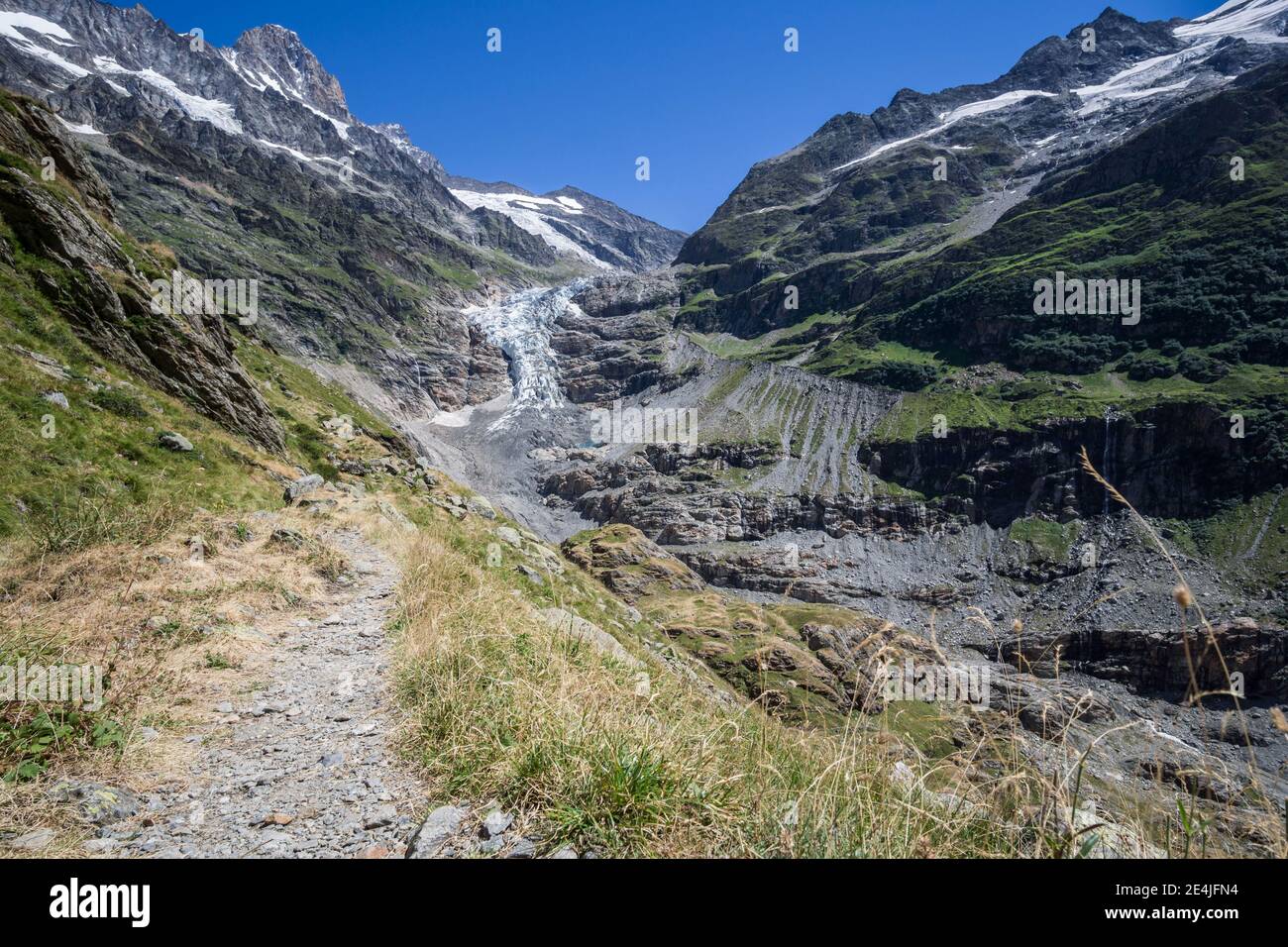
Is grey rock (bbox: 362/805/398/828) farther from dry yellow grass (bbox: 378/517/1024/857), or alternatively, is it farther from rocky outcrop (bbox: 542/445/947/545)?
rocky outcrop (bbox: 542/445/947/545)

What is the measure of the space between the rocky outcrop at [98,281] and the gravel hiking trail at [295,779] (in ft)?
63.6

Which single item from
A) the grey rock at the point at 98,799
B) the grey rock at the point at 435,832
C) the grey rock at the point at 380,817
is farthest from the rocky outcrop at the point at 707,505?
the grey rock at the point at 435,832

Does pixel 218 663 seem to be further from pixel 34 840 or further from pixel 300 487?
pixel 300 487

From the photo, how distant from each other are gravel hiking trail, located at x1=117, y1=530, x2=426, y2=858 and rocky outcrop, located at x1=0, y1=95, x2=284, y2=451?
1938 centimetres

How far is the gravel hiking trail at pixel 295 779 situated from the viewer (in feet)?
11.5

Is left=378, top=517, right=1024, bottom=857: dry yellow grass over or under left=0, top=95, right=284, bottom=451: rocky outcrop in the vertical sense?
under

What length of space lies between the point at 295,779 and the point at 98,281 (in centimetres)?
2359

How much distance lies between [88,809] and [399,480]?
2754 cm

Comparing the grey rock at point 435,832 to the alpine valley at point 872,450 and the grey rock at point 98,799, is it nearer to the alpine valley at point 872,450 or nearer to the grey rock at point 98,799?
the alpine valley at point 872,450

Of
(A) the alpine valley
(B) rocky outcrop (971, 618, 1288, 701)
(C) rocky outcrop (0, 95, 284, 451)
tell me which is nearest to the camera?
(A) the alpine valley

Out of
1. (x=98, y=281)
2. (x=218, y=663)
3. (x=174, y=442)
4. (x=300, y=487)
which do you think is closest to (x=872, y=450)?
(x=300, y=487)

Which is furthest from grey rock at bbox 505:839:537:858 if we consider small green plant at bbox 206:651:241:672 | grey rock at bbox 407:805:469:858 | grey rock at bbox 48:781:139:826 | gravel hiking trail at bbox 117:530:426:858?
small green plant at bbox 206:651:241:672

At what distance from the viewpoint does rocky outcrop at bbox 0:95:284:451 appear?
18.2m
